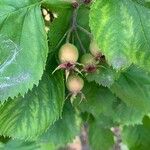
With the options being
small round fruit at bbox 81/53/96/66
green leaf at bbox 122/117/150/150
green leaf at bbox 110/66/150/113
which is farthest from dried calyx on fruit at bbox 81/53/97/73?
green leaf at bbox 122/117/150/150

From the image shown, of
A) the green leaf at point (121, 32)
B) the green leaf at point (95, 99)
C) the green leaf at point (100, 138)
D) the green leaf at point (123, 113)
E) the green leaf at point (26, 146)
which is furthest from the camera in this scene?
the green leaf at point (100, 138)

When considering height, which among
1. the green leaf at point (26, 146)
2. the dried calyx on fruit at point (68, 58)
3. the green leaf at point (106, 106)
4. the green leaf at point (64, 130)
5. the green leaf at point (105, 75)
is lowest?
the green leaf at point (26, 146)

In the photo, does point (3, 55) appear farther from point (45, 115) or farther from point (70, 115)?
point (70, 115)

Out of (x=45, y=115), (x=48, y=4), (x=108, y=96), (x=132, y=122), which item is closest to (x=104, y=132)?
(x=132, y=122)

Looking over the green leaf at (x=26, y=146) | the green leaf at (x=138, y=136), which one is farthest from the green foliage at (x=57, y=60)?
the green leaf at (x=138, y=136)

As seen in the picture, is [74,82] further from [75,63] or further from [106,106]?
[106,106]

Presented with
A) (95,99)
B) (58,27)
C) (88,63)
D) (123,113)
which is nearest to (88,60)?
(88,63)

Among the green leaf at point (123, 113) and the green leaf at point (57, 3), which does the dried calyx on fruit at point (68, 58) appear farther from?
the green leaf at point (123, 113)
